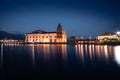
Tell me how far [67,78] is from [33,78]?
2.32 meters

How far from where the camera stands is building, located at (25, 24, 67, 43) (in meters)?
132

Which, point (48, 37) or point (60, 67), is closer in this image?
point (60, 67)

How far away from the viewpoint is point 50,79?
14.5 meters

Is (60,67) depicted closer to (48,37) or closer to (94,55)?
(94,55)

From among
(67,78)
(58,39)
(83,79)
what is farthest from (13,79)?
(58,39)

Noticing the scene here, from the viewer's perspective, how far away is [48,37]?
137875 millimetres

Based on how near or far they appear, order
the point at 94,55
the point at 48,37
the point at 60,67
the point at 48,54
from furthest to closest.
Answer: the point at 48,37 → the point at 48,54 → the point at 94,55 → the point at 60,67

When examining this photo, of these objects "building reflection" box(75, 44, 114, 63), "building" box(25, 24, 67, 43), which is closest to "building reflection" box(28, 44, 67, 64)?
"building reflection" box(75, 44, 114, 63)

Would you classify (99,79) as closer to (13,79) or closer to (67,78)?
(67,78)


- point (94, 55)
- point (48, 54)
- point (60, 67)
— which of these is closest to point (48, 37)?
point (48, 54)

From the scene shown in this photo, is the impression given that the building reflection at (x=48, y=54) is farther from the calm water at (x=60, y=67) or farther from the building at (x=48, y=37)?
the building at (x=48, y=37)

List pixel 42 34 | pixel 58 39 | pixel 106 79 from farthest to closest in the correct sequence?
pixel 42 34 < pixel 58 39 < pixel 106 79

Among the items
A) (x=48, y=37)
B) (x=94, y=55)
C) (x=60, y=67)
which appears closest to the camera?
(x=60, y=67)

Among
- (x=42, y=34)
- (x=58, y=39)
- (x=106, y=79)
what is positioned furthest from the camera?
(x=42, y=34)
